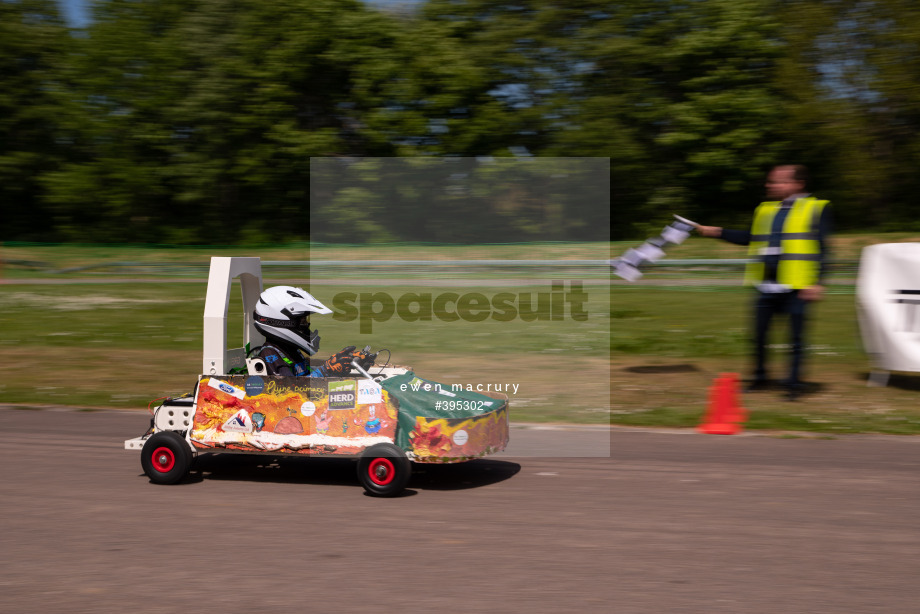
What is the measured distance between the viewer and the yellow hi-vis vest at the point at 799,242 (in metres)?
9.41

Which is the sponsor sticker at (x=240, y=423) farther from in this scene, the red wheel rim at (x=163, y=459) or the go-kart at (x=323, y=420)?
the red wheel rim at (x=163, y=459)

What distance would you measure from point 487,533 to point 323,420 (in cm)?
158

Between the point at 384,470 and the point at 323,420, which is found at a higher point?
the point at 323,420

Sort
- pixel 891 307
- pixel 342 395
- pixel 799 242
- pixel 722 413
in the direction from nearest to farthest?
pixel 342 395 → pixel 722 413 → pixel 799 242 → pixel 891 307

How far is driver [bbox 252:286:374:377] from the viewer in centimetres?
668

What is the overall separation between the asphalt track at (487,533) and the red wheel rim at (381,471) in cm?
15

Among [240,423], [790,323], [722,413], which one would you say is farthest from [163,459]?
[790,323]

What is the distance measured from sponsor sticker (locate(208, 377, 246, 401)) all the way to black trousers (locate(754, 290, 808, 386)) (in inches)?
228

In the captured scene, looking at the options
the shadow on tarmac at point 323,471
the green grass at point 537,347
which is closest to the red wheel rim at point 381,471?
the shadow on tarmac at point 323,471

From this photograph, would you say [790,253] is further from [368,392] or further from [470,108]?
[470,108]

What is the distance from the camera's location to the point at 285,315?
264 inches

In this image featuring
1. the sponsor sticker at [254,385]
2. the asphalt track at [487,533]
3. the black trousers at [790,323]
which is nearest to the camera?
the asphalt track at [487,533]

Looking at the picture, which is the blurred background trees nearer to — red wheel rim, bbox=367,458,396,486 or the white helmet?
the white helmet

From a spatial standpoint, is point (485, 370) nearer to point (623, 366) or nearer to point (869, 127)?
point (623, 366)
